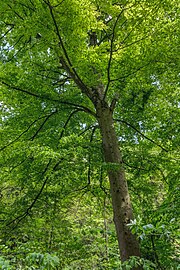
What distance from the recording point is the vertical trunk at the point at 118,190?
287cm

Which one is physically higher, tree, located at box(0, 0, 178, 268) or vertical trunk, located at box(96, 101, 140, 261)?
tree, located at box(0, 0, 178, 268)

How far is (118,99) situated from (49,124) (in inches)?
44.7

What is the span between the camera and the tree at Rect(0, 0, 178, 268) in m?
2.55

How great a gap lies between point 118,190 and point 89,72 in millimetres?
1458

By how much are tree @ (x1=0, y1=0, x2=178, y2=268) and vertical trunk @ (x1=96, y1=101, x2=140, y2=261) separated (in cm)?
1

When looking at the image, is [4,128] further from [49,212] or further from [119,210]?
[119,210]

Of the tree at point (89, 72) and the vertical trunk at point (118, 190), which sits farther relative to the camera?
the vertical trunk at point (118, 190)

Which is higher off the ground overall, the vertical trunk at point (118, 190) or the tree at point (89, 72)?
the tree at point (89, 72)

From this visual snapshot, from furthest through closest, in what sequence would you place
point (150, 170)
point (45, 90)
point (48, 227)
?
1. point (48, 227)
2. point (150, 170)
3. point (45, 90)

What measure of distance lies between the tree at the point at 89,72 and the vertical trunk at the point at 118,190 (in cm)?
1

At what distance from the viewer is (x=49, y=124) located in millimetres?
4059

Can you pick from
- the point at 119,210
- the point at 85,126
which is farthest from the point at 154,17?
the point at 85,126

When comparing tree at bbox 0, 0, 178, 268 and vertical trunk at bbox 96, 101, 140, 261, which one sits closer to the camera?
tree at bbox 0, 0, 178, 268

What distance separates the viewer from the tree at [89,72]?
2.55 m
